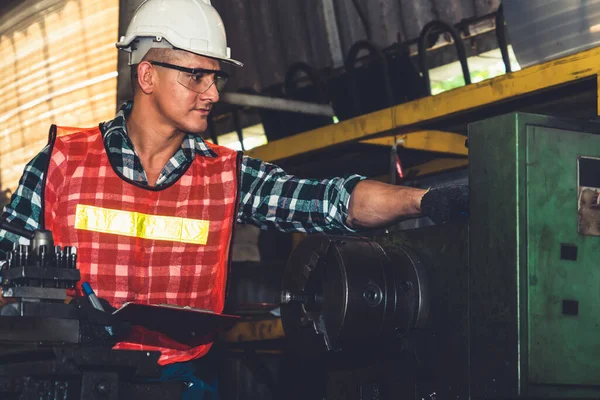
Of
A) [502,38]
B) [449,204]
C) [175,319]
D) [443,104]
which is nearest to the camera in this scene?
[175,319]

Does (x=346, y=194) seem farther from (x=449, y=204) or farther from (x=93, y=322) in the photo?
(x=93, y=322)

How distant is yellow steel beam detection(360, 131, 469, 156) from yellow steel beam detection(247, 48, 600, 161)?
0.22 ft

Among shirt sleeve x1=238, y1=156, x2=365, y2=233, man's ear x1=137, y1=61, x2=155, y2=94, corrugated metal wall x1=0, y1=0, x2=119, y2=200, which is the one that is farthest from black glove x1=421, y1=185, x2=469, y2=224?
corrugated metal wall x1=0, y1=0, x2=119, y2=200

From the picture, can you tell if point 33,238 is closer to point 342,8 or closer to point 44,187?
point 44,187

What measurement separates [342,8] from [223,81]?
2.10 meters

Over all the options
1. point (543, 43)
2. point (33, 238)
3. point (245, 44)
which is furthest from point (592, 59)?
point (245, 44)

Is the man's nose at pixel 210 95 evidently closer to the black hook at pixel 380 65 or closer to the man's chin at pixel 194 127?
the man's chin at pixel 194 127

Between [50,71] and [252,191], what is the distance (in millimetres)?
2949

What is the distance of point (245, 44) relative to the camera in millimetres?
5027

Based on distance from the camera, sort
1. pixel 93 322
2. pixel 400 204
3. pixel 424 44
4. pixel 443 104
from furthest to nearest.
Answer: pixel 424 44
pixel 443 104
pixel 400 204
pixel 93 322

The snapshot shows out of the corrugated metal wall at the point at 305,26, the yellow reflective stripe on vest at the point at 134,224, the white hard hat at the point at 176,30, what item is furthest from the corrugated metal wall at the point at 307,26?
the yellow reflective stripe on vest at the point at 134,224

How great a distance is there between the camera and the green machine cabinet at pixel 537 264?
66.6 inches

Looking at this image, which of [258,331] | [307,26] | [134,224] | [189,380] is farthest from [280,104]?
[189,380]

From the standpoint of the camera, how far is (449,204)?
1931 mm
